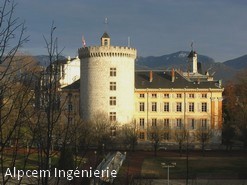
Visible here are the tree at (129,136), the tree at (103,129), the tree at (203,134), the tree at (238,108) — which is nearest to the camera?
the tree at (103,129)

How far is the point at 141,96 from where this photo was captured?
6706 centimetres

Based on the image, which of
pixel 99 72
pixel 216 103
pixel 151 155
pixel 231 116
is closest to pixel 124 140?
pixel 151 155

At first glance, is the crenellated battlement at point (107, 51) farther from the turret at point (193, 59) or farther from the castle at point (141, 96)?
the turret at point (193, 59)

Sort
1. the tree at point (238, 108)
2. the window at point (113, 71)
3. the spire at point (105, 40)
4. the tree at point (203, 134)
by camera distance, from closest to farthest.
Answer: the tree at point (203, 134) < the tree at point (238, 108) < the window at point (113, 71) < the spire at point (105, 40)

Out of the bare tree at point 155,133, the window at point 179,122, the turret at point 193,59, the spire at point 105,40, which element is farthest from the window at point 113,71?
the turret at point 193,59

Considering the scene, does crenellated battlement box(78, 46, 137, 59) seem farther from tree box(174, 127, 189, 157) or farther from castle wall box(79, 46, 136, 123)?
tree box(174, 127, 189, 157)

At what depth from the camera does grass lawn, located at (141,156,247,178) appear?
36.7 metres

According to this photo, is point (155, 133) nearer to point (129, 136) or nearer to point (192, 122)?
point (129, 136)

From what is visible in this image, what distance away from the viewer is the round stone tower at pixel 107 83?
2486 inches

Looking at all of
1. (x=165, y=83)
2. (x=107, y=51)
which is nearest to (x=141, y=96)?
(x=165, y=83)

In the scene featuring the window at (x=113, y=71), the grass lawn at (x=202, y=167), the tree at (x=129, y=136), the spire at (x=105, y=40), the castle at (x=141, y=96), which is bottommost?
the grass lawn at (x=202, y=167)

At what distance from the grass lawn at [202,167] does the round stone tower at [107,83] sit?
631 inches

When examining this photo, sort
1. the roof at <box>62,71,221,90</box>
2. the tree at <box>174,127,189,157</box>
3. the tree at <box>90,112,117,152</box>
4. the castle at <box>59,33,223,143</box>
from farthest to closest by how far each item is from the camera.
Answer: the roof at <box>62,71,221,90</box> → the castle at <box>59,33,223,143</box> → the tree at <box>174,127,189,157</box> → the tree at <box>90,112,117,152</box>

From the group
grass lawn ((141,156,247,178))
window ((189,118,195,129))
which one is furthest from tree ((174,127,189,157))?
grass lawn ((141,156,247,178))
